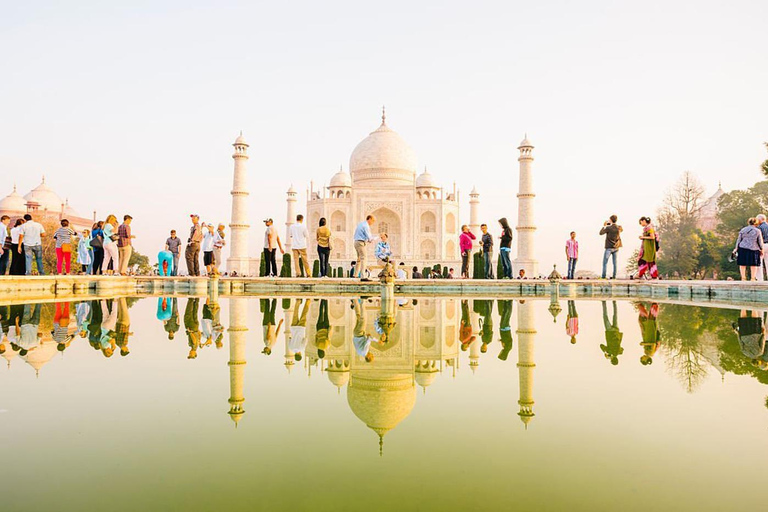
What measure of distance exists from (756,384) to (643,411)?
0.89 metres

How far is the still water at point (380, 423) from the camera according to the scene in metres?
1.43

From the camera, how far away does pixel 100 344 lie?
3.90 m

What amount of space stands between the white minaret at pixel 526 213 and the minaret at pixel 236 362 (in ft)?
63.7

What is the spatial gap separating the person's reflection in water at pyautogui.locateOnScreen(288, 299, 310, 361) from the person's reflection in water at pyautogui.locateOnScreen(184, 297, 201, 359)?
65 centimetres

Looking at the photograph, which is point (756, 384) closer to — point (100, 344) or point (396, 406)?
point (396, 406)

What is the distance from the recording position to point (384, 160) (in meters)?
34.9

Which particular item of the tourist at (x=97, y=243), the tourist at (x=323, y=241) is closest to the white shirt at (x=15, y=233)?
the tourist at (x=97, y=243)

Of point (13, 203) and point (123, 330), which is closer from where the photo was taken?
point (123, 330)

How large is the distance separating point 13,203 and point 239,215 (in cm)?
2665

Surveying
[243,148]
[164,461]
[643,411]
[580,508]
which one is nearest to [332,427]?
[164,461]

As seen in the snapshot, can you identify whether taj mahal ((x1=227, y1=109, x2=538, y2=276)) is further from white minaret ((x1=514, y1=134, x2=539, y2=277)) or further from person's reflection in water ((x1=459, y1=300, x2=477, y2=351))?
person's reflection in water ((x1=459, y1=300, x2=477, y2=351))

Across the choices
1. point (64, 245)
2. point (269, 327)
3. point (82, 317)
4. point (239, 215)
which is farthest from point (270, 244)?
point (239, 215)

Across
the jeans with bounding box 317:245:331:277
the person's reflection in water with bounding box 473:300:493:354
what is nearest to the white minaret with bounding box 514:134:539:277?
the jeans with bounding box 317:245:331:277

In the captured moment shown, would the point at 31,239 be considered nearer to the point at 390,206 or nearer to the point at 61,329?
the point at 61,329
